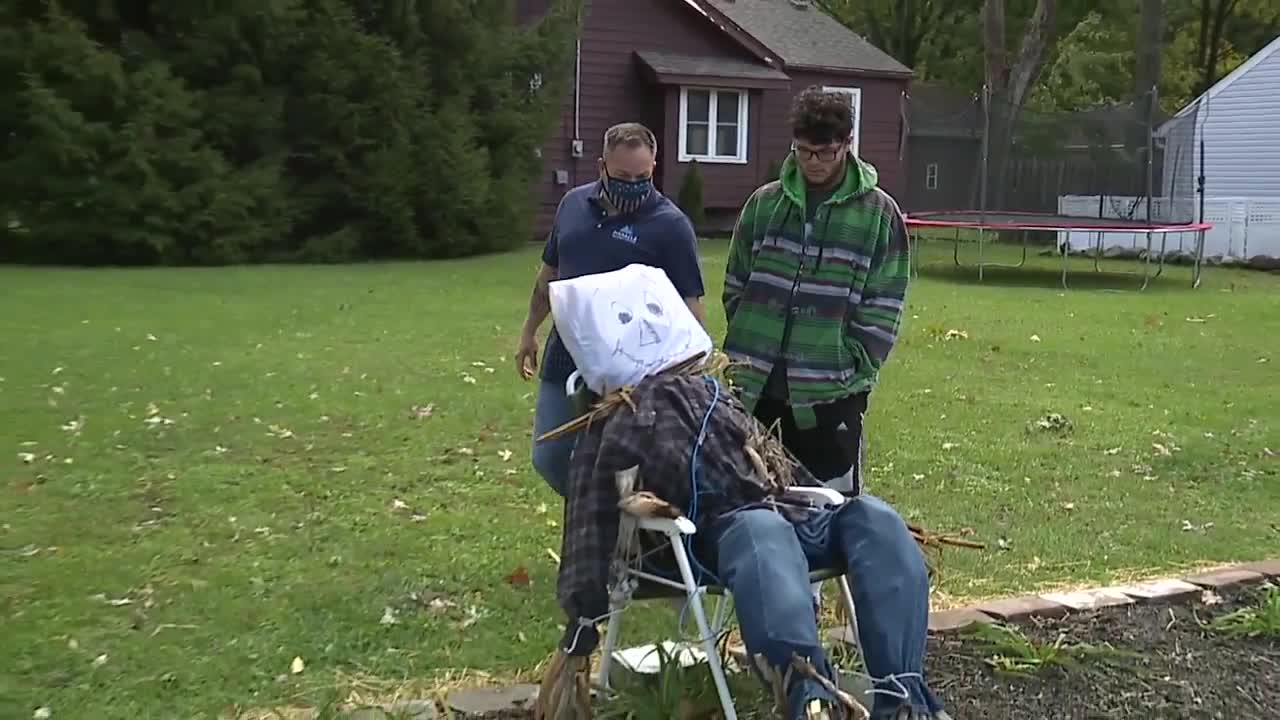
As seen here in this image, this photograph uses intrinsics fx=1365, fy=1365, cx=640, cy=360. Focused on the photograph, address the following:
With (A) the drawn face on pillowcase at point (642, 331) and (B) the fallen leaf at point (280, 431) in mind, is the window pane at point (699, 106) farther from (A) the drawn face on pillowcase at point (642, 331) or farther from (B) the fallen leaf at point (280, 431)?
(A) the drawn face on pillowcase at point (642, 331)

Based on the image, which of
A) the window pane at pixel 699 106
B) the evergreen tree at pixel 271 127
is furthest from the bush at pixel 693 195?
the evergreen tree at pixel 271 127

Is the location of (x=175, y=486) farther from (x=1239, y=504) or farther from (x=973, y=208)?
(x=973, y=208)

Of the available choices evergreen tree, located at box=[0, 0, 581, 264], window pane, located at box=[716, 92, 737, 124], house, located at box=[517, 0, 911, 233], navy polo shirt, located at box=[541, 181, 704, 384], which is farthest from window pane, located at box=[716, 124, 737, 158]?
navy polo shirt, located at box=[541, 181, 704, 384]

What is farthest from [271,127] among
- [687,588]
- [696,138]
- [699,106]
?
[687,588]

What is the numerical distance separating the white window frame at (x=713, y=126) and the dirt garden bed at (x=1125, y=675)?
2011cm

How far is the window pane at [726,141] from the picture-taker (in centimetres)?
2427

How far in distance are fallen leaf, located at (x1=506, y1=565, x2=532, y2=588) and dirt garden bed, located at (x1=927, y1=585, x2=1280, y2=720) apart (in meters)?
1.42

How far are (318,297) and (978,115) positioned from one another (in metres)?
11.9

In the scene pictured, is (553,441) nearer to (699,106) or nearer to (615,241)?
(615,241)

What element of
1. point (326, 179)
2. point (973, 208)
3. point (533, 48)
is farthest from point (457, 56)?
point (973, 208)

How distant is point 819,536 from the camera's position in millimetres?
3098

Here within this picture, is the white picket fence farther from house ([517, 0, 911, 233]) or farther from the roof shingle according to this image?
the roof shingle

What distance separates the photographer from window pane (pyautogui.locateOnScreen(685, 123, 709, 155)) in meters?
23.9

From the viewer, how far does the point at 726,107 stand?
24.4 metres
